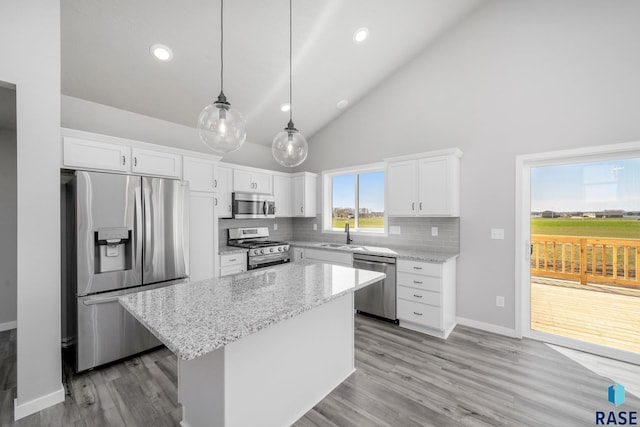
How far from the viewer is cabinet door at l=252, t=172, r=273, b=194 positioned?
179 inches

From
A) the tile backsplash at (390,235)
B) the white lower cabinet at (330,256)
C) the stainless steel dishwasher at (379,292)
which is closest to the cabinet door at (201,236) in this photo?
the tile backsplash at (390,235)

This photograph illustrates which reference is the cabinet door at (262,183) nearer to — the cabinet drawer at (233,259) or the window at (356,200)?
the window at (356,200)

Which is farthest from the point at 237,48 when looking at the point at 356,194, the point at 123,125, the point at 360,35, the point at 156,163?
the point at 356,194

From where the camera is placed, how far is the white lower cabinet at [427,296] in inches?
125

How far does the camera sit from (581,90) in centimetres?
278

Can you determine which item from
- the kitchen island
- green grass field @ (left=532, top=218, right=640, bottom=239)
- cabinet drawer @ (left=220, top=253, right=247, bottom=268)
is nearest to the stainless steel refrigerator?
cabinet drawer @ (left=220, top=253, right=247, bottom=268)

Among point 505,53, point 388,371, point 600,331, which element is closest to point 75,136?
point 388,371

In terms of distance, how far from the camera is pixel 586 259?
10.3 ft

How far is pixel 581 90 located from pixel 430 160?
158 centimetres

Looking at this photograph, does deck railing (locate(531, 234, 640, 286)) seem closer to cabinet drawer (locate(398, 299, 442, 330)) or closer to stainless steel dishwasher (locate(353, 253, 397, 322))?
cabinet drawer (locate(398, 299, 442, 330))

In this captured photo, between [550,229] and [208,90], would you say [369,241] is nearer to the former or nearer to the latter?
[550,229]

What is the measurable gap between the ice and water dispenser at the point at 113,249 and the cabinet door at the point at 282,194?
2.56m

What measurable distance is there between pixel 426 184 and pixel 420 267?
1.08m

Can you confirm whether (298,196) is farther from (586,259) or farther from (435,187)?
(586,259)
